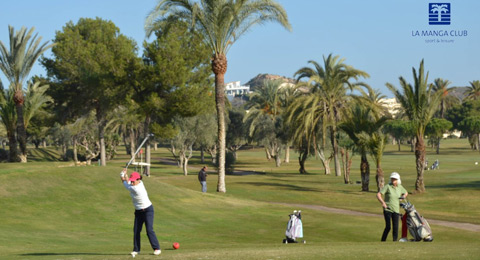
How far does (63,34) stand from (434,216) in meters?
49.3

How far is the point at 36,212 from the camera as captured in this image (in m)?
25.8

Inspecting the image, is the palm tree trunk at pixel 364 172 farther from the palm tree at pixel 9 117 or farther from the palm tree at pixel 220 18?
the palm tree at pixel 9 117

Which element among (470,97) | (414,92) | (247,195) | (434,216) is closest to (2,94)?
(247,195)

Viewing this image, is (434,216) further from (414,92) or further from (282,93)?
(282,93)

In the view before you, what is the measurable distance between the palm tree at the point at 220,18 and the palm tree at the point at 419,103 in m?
9.88

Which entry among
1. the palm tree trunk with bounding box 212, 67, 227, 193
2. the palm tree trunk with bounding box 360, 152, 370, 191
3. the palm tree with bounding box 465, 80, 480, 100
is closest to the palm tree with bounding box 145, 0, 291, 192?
the palm tree trunk with bounding box 212, 67, 227, 193

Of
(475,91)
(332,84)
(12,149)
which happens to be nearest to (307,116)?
(332,84)

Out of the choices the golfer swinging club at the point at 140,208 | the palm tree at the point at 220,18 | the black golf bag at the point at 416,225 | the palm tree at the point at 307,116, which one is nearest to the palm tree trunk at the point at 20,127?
the palm tree at the point at 220,18

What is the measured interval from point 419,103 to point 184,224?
23813 millimetres

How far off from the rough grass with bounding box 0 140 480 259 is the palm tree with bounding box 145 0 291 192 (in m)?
9.49

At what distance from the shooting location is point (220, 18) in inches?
1619

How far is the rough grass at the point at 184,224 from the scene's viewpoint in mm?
14459

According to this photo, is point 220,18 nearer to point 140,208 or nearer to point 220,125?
point 220,125

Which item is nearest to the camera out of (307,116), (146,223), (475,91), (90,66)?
(146,223)
